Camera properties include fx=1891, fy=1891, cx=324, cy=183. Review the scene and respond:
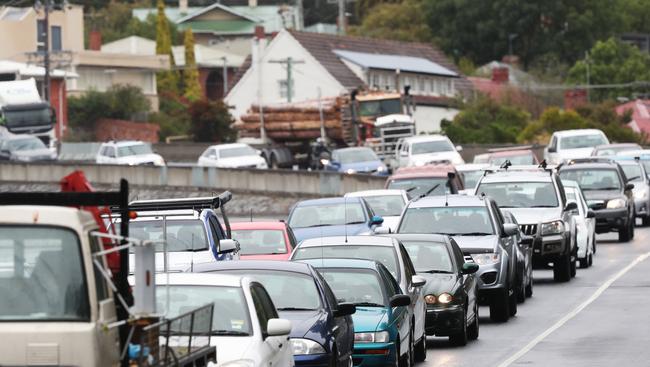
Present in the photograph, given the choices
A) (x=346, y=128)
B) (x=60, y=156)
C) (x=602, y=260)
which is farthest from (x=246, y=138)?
(x=602, y=260)

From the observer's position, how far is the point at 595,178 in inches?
1698

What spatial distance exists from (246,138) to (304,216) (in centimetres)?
A: 5060

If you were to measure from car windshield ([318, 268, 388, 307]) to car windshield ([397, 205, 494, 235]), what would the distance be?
788cm

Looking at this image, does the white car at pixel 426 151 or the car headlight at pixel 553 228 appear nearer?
the car headlight at pixel 553 228

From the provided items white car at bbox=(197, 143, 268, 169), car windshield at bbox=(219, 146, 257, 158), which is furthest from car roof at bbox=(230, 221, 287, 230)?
car windshield at bbox=(219, 146, 257, 158)

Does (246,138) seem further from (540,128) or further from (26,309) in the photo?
(26,309)

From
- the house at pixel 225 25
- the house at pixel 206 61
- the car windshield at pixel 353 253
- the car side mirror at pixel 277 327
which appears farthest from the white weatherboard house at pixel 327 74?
the car side mirror at pixel 277 327

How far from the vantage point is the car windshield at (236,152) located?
7256 centimetres

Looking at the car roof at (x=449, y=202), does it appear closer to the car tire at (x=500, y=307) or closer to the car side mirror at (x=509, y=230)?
the car side mirror at (x=509, y=230)

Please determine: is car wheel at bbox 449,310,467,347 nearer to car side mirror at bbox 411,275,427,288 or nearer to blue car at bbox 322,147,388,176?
car side mirror at bbox 411,275,427,288

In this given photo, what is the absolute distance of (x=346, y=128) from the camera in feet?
259

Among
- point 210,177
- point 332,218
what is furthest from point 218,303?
point 210,177

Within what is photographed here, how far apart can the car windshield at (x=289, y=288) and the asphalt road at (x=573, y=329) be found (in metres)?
3.73

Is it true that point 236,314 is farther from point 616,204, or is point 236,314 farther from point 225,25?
point 225,25
